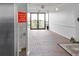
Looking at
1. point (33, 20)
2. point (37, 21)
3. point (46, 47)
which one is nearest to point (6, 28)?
point (46, 47)

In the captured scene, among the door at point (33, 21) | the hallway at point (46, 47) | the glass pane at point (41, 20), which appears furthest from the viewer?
the glass pane at point (41, 20)

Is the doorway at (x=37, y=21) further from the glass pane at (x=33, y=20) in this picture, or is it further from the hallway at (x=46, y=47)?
the hallway at (x=46, y=47)

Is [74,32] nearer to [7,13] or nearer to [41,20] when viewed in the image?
[7,13]

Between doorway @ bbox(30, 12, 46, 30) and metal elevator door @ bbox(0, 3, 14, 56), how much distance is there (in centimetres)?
1806

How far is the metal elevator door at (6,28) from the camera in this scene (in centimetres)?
183

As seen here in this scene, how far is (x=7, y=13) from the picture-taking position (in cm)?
185

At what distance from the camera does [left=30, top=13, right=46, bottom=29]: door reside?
19984 mm

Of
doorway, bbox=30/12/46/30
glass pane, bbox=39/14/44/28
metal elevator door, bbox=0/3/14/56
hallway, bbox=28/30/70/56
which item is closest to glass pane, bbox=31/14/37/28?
doorway, bbox=30/12/46/30

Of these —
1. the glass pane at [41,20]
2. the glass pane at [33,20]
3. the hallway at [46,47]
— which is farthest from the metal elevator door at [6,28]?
the glass pane at [41,20]

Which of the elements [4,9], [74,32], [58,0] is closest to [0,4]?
[4,9]

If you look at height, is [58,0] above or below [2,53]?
above

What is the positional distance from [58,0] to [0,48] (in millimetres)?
1009

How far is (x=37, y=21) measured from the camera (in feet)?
65.8

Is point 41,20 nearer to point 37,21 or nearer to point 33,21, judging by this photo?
point 37,21
